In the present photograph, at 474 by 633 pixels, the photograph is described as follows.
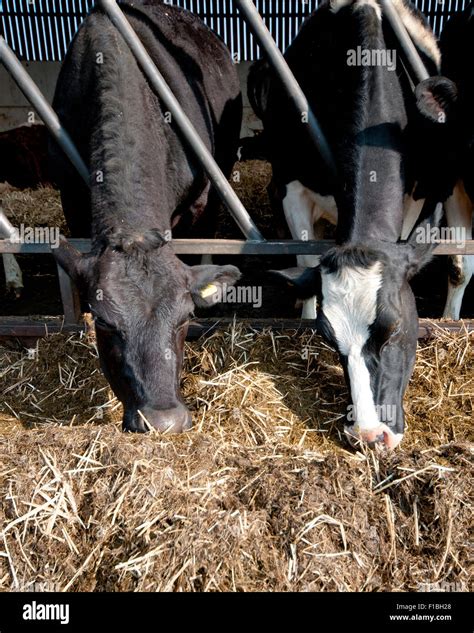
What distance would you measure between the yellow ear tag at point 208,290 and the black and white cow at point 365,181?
551mm

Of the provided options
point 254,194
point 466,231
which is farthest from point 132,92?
point 254,194

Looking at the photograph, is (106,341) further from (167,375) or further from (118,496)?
(118,496)

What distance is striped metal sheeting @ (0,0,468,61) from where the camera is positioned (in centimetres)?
1012

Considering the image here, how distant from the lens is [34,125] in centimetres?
952

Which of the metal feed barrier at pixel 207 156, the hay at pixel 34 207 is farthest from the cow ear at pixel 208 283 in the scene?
the hay at pixel 34 207

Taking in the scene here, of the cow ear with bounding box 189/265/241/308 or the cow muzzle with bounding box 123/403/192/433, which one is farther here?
the cow ear with bounding box 189/265/241/308

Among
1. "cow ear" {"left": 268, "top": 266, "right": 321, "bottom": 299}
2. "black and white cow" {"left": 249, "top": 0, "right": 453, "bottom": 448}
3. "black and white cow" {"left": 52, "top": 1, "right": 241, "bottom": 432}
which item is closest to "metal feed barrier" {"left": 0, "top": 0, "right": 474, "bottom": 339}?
"black and white cow" {"left": 52, "top": 1, "right": 241, "bottom": 432}

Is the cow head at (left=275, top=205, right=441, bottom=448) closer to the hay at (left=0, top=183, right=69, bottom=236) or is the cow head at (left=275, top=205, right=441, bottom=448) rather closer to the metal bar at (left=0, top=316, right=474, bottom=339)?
the metal bar at (left=0, top=316, right=474, bottom=339)

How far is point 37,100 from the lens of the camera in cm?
427

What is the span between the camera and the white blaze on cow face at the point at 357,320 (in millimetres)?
3453

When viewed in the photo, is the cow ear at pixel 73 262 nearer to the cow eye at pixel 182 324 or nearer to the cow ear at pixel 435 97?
the cow eye at pixel 182 324

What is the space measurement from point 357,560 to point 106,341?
1732 mm

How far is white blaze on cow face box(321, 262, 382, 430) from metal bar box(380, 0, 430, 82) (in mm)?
1677

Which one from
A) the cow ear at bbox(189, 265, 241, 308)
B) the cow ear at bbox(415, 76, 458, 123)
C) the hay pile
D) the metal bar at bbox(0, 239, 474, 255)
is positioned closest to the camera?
the hay pile
